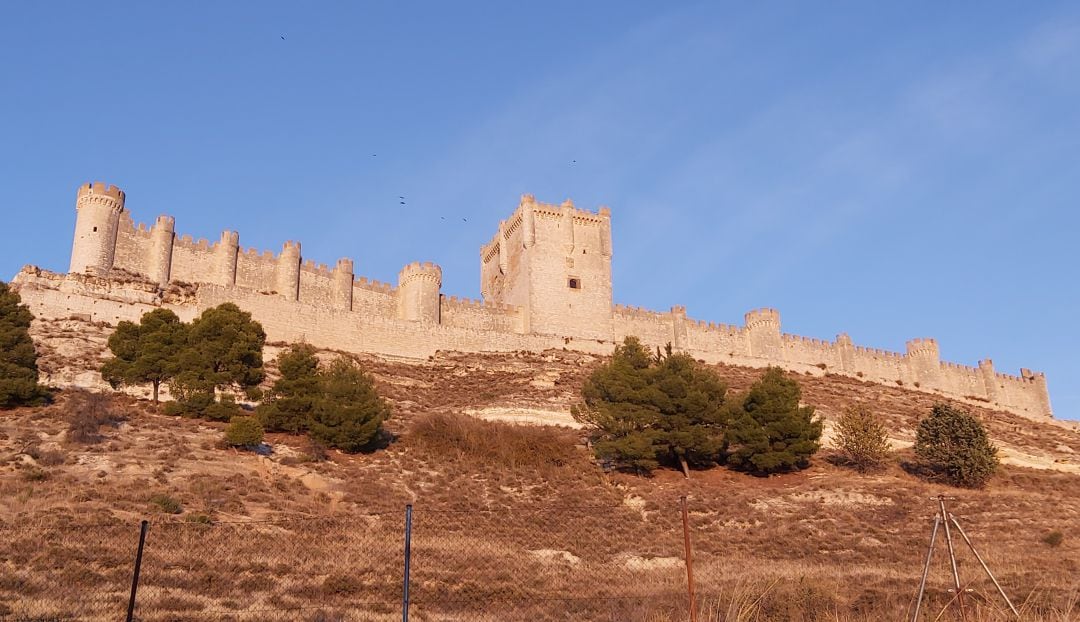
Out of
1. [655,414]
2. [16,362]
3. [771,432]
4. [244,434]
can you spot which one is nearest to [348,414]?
[244,434]

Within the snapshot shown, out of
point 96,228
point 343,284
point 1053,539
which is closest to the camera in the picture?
point 1053,539

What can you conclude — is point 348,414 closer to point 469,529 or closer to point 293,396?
point 293,396

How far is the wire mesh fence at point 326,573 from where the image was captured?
11.1 m

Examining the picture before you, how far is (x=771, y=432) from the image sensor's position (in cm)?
3066

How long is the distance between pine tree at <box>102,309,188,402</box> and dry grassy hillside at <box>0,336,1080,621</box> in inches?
37.2

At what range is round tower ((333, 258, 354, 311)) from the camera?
152 ft

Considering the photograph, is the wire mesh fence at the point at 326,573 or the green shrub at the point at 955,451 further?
the green shrub at the point at 955,451

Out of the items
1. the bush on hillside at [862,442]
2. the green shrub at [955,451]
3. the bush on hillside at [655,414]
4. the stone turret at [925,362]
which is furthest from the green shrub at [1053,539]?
the stone turret at [925,362]

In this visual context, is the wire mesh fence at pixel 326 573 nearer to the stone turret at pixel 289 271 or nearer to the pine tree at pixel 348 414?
the pine tree at pixel 348 414

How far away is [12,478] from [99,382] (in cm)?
1382

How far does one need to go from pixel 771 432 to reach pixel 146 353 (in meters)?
20.9

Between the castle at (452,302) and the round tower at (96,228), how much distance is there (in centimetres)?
6

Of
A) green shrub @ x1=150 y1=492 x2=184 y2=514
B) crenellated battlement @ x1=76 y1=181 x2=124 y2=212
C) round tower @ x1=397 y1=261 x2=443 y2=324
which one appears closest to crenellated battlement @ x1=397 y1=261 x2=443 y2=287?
round tower @ x1=397 y1=261 x2=443 y2=324

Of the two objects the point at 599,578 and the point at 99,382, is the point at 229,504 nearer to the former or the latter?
the point at 599,578
